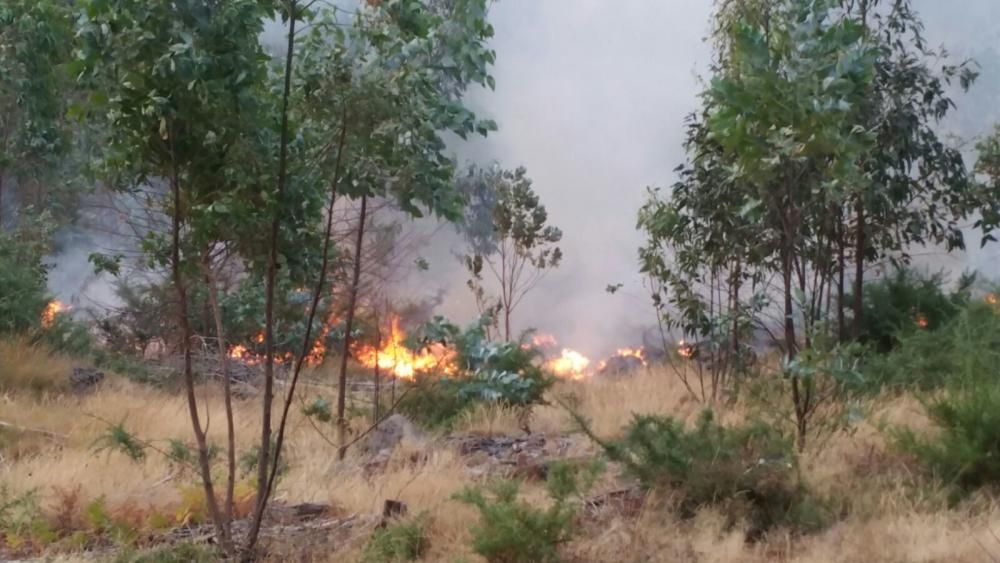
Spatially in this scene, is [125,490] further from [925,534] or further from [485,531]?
[925,534]

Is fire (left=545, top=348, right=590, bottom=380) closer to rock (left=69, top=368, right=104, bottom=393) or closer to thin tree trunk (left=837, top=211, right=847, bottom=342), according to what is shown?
thin tree trunk (left=837, top=211, right=847, bottom=342)

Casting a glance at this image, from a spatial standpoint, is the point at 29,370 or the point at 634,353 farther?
the point at 634,353

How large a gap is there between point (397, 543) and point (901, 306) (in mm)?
7393

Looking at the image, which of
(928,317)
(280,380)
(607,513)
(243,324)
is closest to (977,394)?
(607,513)

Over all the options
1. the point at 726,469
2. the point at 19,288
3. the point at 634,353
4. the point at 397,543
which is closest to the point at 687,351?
the point at 634,353

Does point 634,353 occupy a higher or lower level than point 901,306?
lower

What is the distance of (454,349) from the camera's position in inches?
317

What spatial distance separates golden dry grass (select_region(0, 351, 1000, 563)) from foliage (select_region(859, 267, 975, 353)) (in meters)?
3.16

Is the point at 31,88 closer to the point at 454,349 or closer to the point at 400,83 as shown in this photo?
the point at 454,349

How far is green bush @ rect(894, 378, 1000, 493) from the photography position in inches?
165

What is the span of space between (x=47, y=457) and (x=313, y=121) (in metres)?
2.55

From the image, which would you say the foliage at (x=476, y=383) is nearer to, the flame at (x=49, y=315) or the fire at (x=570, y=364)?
the fire at (x=570, y=364)

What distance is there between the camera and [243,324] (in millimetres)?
10516

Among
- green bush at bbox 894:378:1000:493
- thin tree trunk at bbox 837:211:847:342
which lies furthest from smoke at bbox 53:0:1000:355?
green bush at bbox 894:378:1000:493
